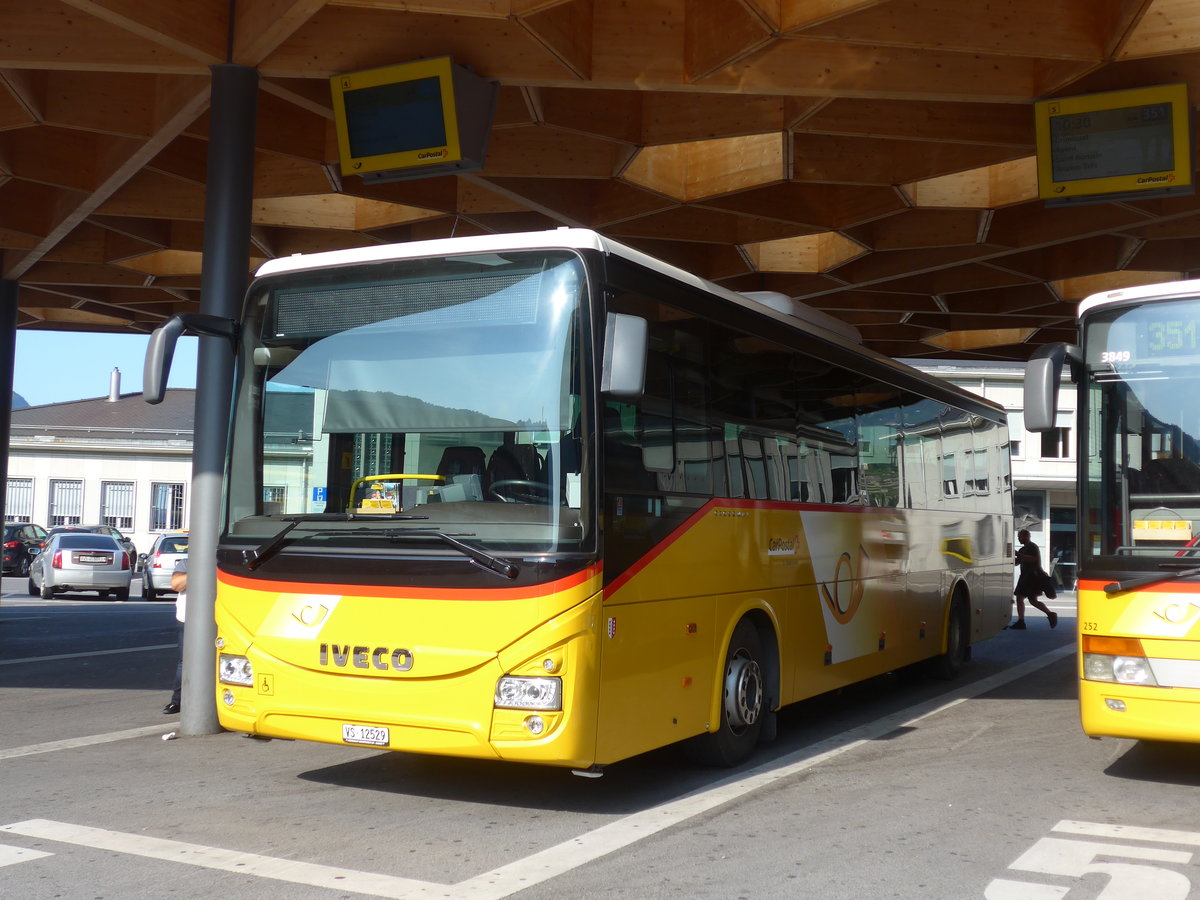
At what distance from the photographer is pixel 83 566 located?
3056 cm

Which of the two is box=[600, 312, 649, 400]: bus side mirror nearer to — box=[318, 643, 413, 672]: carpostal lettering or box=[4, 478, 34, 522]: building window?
box=[318, 643, 413, 672]: carpostal lettering

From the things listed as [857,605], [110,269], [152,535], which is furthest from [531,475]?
[152,535]

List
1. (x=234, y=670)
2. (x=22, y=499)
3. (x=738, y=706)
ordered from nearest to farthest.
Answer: (x=234, y=670)
(x=738, y=706)
(x=22, y=499)

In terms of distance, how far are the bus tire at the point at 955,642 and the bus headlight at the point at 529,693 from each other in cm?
811

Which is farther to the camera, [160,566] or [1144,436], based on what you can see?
[160,566]

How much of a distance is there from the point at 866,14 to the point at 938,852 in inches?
246

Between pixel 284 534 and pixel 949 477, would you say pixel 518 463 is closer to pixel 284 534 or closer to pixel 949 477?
pixel 284 534

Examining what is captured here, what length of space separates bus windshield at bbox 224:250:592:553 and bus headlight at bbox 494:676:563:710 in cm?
68

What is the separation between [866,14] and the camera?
9.65 m

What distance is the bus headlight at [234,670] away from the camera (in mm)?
7316

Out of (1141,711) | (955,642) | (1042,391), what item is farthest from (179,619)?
(955,642)

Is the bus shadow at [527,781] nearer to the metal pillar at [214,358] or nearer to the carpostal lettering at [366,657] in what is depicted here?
the carpostal lettering at [366,657]

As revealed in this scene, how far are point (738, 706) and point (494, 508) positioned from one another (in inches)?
103

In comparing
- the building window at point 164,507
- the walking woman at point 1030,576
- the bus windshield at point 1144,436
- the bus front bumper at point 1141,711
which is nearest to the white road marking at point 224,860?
the bus front bumper at point 1141,711
